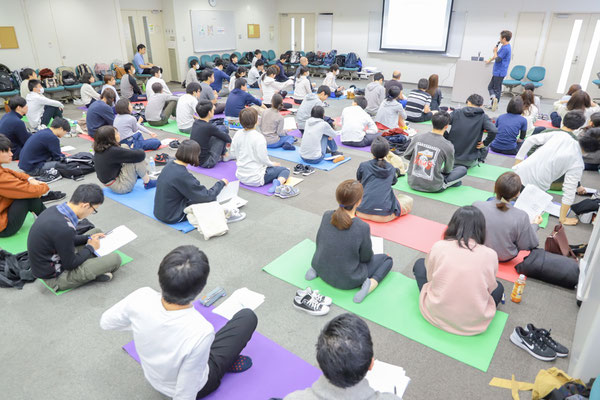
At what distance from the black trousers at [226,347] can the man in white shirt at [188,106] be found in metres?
5.44

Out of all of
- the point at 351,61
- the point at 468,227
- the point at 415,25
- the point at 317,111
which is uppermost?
the point at 415,25

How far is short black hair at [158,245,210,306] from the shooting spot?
177 cm

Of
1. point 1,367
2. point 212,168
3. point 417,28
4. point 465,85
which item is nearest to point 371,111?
point 465,85

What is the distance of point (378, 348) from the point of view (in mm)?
2648

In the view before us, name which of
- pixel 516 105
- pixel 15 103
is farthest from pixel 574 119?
pixel 15 103

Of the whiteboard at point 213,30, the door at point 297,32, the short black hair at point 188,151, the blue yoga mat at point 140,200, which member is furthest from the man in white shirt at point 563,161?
the door at point 297,32

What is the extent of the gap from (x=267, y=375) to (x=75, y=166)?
4506 millimetres

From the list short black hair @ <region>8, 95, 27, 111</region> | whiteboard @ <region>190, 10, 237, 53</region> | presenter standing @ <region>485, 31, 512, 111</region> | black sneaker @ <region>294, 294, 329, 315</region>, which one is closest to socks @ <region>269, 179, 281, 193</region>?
black sneaker @ <region>294, 294, 329, 315</region>

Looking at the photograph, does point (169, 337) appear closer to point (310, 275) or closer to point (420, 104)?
point (310, 275)

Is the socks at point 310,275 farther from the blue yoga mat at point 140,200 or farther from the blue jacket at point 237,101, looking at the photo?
the blue jacket at point 237,101

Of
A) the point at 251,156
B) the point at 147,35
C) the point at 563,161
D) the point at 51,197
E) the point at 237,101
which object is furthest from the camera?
the point at 147,35

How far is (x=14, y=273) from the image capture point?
327 centimetres

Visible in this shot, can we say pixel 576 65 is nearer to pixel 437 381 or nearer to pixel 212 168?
pixel 212 168

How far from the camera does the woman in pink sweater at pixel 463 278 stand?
2.50 meters
